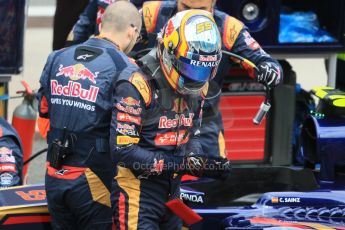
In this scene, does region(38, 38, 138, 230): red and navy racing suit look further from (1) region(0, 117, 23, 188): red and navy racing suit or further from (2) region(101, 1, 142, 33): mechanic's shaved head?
(1) region(0, 117, 23, 188): red and navy racing suit

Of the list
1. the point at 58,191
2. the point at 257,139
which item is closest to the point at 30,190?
the point at 58,191

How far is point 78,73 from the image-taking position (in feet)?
12.9

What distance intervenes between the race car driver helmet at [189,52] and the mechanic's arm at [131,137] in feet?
0.56

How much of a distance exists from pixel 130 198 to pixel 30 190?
2.73 feet

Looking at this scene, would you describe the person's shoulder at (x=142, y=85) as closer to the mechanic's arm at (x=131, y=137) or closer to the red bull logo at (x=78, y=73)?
the mechanic's arm at (x=131, y=137)

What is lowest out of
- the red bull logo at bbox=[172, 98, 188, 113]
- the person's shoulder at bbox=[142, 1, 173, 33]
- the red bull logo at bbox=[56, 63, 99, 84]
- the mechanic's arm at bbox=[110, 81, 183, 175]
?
the mechanic's arm at bbox=[110, 81, 183, 175]

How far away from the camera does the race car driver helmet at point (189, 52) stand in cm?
358

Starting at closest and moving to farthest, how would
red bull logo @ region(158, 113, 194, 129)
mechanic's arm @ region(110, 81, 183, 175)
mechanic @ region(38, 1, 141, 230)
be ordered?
mechanic's arm @ region(110, 81, 183, 175) < red bull logo @ region(158, 113, 194, 129) < mechanic @ region(38, 1, 141, 230)

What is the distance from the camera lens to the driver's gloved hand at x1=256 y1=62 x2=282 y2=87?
14.6 ft

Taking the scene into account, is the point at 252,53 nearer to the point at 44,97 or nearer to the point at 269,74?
the point at 269,74

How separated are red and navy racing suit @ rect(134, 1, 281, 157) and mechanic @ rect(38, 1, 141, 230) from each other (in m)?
0.74

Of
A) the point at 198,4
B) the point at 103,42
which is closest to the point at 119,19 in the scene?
the point at 103,42

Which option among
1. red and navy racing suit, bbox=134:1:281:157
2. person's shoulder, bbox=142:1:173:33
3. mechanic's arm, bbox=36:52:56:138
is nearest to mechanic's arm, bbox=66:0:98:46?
red and navy racing suit, bbox=134:1:281:157

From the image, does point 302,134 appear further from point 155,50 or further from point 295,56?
point 295,56
